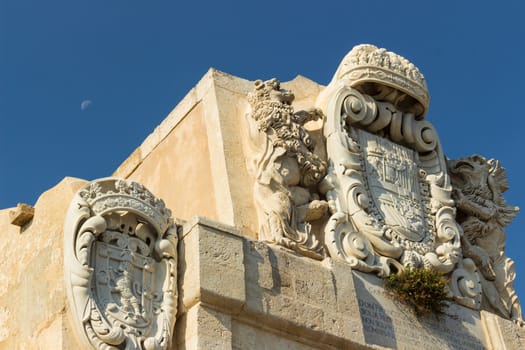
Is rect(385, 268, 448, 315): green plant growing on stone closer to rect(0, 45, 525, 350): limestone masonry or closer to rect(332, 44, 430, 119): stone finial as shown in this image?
rect(0, 45, 525, 350): limestone masonry

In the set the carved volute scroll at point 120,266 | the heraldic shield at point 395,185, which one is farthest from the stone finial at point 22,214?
the heraldic shield at point 395,185

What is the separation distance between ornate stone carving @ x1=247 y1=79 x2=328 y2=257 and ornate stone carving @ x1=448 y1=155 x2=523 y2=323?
2.09 m

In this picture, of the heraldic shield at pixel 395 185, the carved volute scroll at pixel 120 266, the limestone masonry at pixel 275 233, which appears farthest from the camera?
the heraldic shield at pixel 395 185

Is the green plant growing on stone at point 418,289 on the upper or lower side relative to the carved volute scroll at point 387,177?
lower

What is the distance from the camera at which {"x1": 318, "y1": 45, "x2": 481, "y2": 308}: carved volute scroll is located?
A: 1140 cm

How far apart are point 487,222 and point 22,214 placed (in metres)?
5.12

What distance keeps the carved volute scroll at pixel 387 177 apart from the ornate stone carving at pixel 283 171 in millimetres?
228

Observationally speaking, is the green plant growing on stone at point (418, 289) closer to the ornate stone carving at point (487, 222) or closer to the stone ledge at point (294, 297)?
the stone ledge at point (294, 297)

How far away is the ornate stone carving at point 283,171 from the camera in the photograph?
1084 cm

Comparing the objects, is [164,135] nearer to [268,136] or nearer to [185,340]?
[268,136]

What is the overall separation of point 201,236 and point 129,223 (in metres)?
0.62

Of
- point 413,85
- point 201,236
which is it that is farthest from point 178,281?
point 413,85

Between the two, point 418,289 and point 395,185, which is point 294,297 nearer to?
point 418,289

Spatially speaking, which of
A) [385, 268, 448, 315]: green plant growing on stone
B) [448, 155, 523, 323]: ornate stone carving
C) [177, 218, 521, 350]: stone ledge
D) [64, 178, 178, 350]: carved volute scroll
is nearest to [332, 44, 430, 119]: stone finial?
[448, 155, 523, 323]: ornate stone carving
